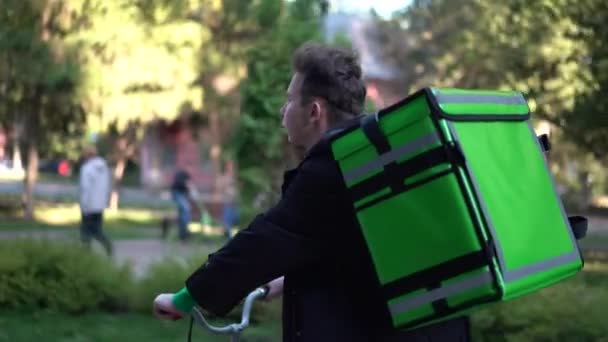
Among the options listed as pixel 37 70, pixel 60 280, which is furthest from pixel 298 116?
pixel 37 70

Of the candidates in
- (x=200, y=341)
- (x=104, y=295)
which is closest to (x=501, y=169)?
(x=200, y=341)

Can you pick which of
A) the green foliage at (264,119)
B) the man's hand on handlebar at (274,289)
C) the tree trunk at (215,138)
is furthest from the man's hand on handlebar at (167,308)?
the tree trunk at (215,138)

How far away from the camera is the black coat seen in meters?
2.14

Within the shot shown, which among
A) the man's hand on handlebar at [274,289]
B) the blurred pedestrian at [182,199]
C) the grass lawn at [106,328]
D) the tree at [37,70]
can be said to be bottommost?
the grass lawn at [106,328]

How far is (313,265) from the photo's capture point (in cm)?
221

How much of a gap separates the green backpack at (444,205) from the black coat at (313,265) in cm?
9

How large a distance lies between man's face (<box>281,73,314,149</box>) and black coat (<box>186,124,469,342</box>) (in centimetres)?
16

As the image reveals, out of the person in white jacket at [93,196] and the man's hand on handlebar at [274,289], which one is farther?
the person in white jacket at [93,196]

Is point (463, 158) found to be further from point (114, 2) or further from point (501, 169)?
point (114, 2)

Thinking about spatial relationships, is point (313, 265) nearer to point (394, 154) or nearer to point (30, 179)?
point (394, 154)

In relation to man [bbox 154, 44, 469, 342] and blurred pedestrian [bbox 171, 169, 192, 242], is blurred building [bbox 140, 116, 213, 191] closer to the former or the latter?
blurred pedestrian [bbox 171, 169, 192, 242]

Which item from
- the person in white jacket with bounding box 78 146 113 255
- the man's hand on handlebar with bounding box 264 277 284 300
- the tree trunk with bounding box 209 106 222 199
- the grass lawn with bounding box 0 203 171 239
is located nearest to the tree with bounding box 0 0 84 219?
the grass lawn with bounding box 0 203 171 239

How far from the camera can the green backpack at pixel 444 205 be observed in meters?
1.88

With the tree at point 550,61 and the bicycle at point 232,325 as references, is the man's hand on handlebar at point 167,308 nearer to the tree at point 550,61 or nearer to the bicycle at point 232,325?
the bicycle at point 232,325
